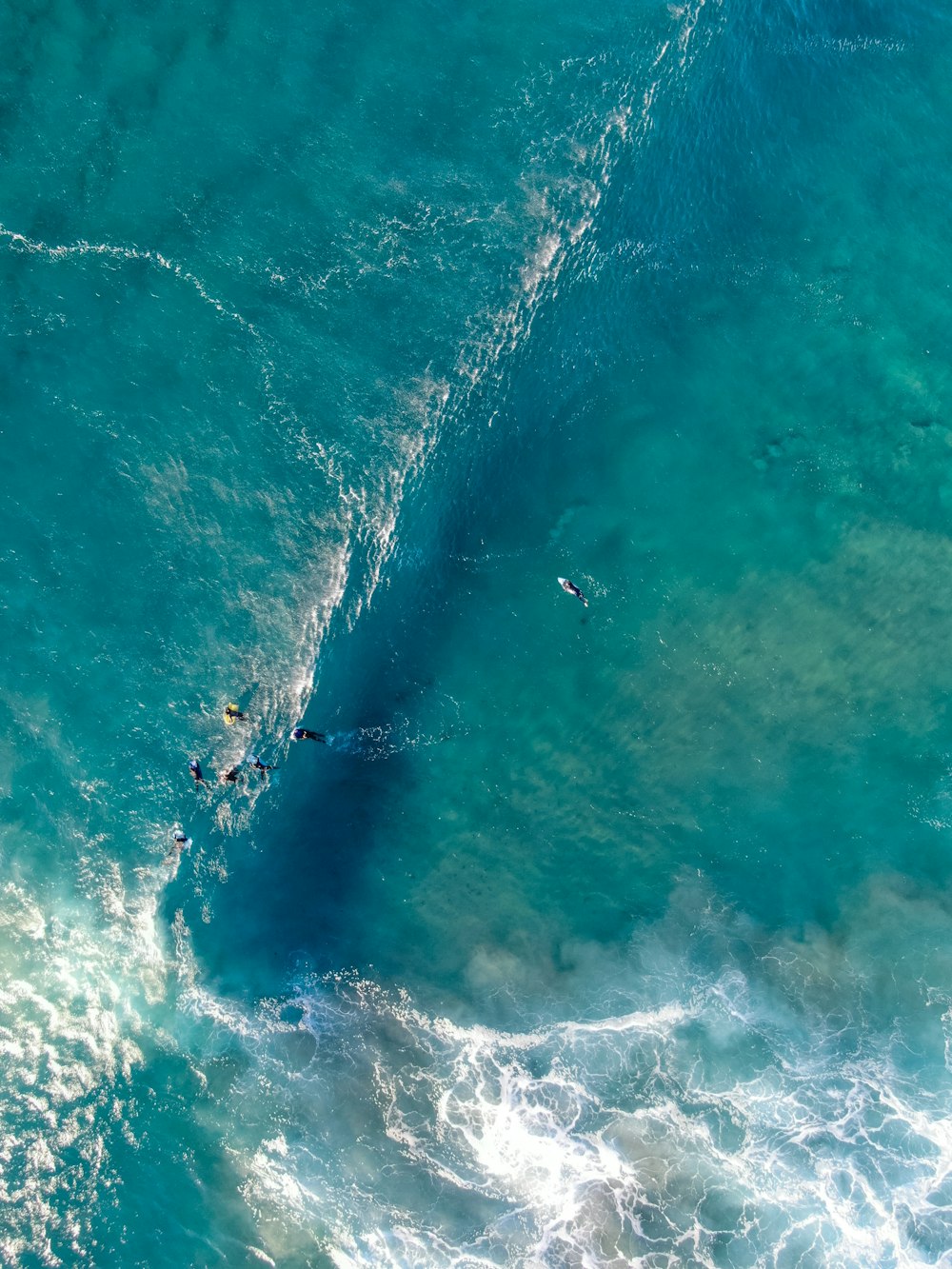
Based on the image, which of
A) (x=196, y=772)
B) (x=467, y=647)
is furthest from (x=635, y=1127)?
(x=196, y=772)

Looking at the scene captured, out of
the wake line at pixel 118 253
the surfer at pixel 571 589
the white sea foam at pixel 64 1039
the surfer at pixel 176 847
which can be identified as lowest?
the white sea foam at pixel 64 1039

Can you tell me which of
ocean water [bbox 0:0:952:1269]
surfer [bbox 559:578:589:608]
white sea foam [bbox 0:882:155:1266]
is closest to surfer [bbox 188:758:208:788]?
ocean water [bbox 0:0:952:1269]

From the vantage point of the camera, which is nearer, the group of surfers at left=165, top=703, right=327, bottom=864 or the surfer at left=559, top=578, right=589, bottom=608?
the group of surfers at left=165, top=703, right=327, bottom=864

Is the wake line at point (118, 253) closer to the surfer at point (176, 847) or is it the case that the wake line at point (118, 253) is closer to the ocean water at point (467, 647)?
the ocean water at point (467, 647)

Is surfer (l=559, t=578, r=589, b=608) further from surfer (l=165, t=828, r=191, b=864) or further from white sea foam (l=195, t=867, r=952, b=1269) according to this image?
surfer (l=165, t=828, r=191, b=864)

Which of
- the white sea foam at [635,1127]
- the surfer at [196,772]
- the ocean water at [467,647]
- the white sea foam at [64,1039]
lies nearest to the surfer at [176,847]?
the ocean water at [467,647]

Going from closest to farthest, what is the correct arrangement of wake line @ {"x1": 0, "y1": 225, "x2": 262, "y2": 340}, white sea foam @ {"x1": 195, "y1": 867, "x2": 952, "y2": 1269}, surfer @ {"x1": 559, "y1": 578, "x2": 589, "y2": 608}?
wake line @ {"x1": 0, "y1": 225, "x2": 262, "y2": 340} → white sea foam @ {"x1": 195, "y1": 867, "x2": 952, "y2": 1269} → surfer @ {"x1": 559, "y1": 578, "x2": 589, "y2": 608}
